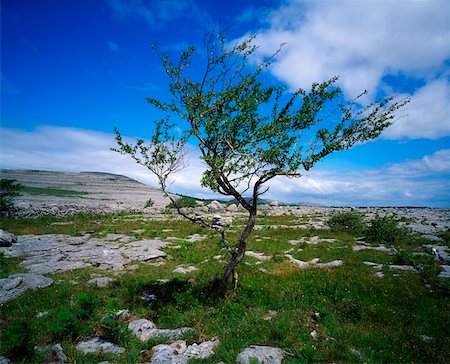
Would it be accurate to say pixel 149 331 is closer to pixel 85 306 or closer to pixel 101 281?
pixel 85 306

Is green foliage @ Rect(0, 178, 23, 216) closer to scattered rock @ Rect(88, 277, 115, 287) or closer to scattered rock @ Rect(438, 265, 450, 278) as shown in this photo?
scattered rock @ Rect(88, 277, 115, 287)

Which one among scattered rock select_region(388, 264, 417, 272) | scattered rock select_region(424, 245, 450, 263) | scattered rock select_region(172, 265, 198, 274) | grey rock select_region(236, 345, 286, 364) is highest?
scattered rock select_region(424, 245, 450, 263)

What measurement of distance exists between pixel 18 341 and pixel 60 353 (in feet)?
4.08

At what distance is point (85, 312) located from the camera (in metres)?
11.1

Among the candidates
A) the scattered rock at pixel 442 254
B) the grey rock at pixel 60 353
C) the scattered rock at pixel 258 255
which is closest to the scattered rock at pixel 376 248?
the scattered rock at pixel 442 254

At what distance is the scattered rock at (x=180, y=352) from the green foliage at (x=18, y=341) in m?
3.71

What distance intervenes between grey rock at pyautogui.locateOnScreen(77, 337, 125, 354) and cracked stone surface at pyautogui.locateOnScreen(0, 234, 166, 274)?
9.87 meters

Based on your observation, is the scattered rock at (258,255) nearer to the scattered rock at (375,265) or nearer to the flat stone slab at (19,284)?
the scattered rock at (375,265)

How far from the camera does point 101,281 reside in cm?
1574

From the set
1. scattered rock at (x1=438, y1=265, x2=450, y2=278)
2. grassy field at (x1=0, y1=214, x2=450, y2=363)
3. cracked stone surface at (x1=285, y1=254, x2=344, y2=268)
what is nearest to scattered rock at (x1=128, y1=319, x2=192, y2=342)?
grassy field at (x1=0, y1=214, x2=450, y2=363)

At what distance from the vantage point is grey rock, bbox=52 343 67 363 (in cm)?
840

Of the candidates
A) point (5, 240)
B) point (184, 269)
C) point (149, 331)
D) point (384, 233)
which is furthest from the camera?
point (384, 233)

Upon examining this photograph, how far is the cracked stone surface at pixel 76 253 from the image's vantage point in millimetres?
19078

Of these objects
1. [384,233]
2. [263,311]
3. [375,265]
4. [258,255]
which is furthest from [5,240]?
[384,233]
